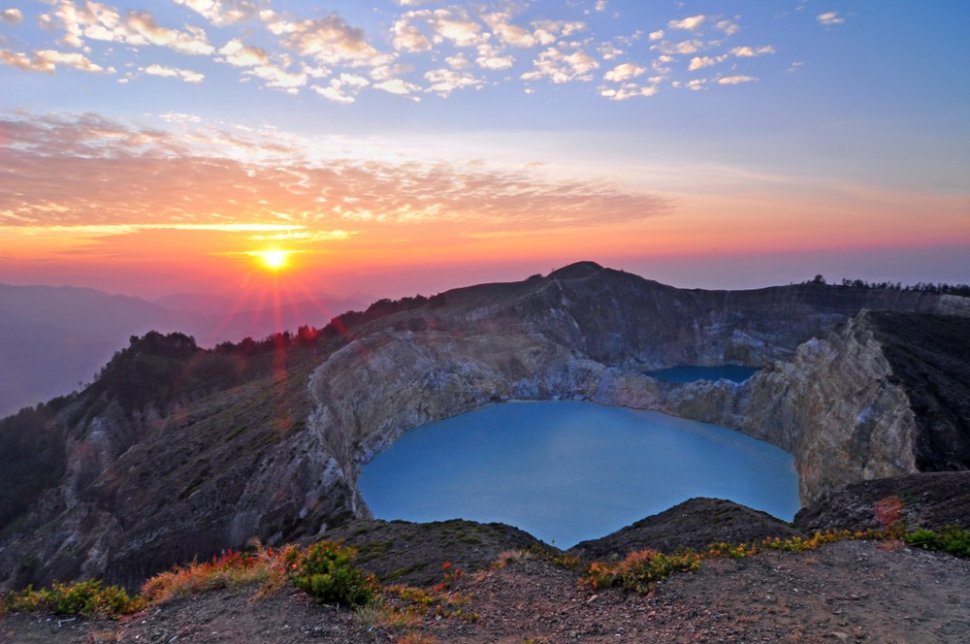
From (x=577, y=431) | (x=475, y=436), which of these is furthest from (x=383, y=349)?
(x=577, y=431)

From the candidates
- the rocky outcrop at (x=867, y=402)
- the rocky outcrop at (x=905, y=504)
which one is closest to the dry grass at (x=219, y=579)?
the rocky outcrop at (x=905, y=504)

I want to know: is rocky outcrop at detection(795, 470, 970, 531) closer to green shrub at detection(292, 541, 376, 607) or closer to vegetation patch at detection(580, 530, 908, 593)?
vegetation patch at detection(580, 530, 908, 593)

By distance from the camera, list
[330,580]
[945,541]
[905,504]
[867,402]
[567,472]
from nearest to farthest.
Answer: [330,580]
[945,541]
[905,504]
[867,402]
[567,472]

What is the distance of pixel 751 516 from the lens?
2277 cm

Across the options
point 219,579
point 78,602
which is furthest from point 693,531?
point 78,602

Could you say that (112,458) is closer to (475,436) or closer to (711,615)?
(475,436)

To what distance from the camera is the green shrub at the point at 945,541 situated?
12.9 meters

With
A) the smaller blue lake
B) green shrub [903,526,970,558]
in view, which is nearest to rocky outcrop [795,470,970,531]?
green shrub [903,526,970,558]

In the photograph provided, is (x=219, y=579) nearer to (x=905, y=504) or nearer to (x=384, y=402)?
(x=905, y=504)

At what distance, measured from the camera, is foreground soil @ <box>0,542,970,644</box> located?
905 cm

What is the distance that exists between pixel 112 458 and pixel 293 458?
104 ft

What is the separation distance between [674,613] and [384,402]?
4366cm

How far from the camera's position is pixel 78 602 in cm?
987

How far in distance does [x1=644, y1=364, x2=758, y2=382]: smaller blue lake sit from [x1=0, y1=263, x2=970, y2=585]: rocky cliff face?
194 cm
